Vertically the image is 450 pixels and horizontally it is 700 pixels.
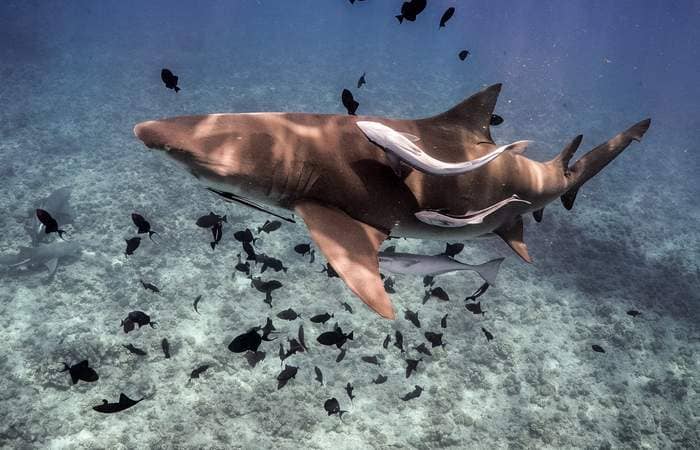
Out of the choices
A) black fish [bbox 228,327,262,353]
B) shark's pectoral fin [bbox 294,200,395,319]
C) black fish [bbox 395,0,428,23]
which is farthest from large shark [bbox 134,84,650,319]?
black fish [bbox 395,0,428,23]

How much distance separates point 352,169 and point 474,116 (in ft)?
5.13

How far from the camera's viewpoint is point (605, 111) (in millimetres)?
34531

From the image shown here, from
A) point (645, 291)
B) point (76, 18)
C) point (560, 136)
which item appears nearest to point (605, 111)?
point (560, 136)

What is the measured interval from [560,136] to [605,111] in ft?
48.4

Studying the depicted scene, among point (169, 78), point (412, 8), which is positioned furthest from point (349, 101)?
point (169, 78)

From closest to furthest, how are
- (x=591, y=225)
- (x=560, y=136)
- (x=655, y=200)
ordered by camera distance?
(x=591, y=225) < (x=655, y=200) < (x=560, y=136)

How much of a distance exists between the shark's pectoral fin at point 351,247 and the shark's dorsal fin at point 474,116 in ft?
4.59

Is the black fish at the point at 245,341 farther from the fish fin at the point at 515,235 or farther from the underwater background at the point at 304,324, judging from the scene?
the fish fin at the point at 515,235

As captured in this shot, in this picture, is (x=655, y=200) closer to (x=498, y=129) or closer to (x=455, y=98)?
(x=498, y=129)

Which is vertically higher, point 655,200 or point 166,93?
point 166,93

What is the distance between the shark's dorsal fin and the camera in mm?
A: 3777

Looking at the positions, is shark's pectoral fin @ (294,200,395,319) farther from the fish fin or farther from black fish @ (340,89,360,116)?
black fish @ (340,89,360,116)

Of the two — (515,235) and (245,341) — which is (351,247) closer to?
(245,341)

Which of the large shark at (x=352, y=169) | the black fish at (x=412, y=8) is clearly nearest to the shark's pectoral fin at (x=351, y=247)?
the large shark at (x=352, y=169)
